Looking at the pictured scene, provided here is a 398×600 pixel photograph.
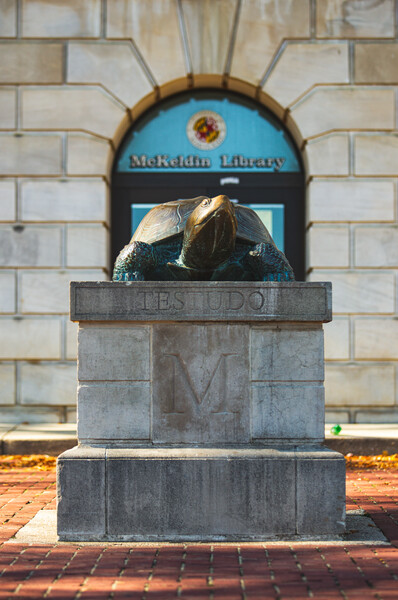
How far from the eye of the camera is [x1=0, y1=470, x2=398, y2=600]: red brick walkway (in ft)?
12.5

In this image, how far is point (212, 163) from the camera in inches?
467

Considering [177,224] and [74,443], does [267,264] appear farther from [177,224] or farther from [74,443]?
[74,443]

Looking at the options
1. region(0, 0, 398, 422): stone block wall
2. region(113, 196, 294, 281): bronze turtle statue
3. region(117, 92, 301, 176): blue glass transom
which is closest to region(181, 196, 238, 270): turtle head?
region(113, 196, 294, 281): bronze turtle statue

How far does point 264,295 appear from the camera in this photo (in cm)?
518

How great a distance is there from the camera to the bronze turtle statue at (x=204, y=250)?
5.20 metres

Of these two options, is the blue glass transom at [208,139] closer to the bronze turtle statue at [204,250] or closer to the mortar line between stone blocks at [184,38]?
the mortar line between stone blocks at [184,38]

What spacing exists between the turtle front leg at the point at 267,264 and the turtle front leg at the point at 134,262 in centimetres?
79

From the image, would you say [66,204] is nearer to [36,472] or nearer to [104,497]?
[36,472]

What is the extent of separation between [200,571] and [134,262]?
242 centimetres

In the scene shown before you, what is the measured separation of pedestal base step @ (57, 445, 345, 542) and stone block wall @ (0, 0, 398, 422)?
6314 mm

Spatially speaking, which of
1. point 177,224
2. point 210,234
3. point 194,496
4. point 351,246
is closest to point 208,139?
point 351,246

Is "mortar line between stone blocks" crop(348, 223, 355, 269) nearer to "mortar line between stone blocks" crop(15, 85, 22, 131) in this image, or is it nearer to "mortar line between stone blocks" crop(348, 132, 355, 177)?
"mortar line between stone blocks" crop(348, 132, 355, 177)

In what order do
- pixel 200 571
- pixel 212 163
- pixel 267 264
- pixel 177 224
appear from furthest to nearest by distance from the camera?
pixel 212 163 < pixel 177 224 < pixel 267 264 < pixel 200 571

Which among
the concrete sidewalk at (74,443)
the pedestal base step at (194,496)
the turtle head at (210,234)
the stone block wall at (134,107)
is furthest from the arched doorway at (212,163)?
the pedestal base step at (194,496)
